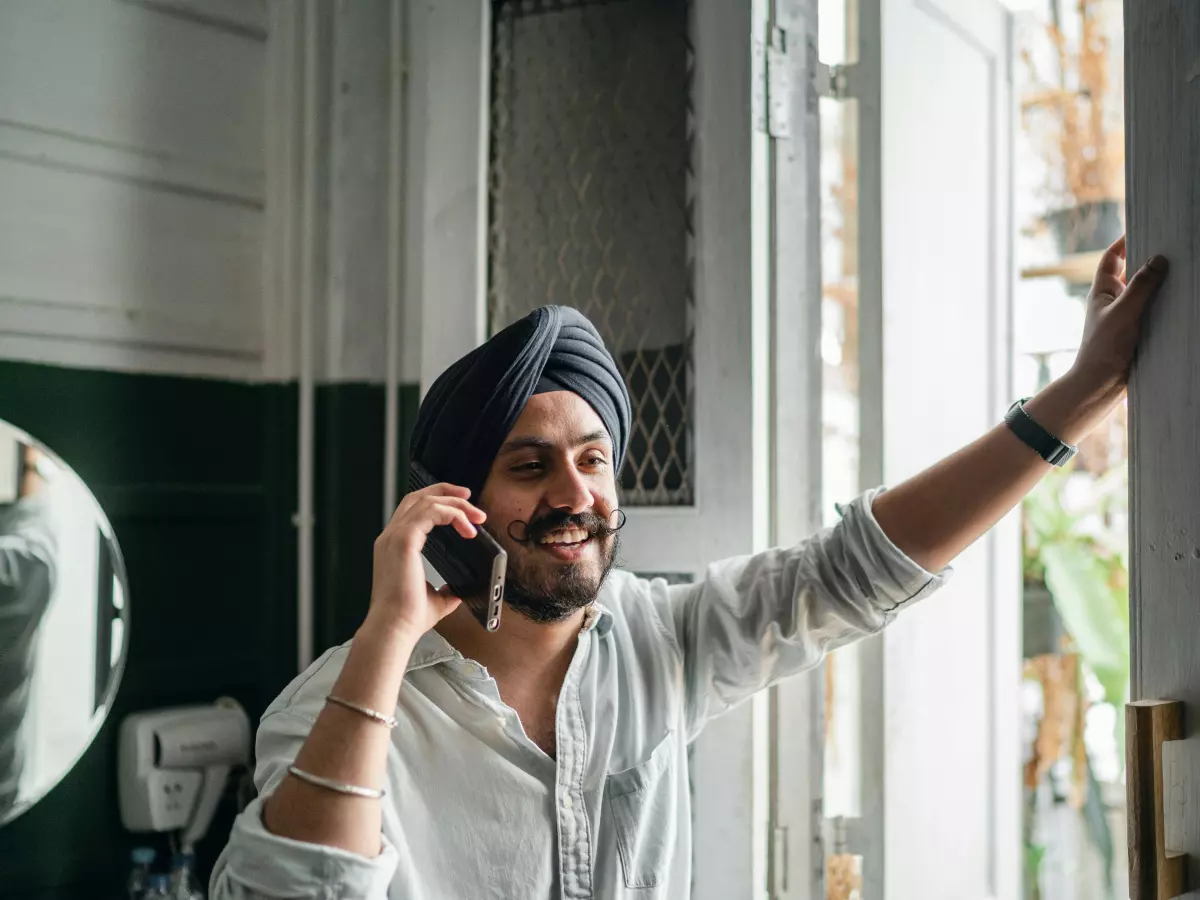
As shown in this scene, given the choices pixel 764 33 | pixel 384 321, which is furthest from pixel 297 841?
pixel 764 33

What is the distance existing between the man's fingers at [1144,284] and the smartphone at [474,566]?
2.46ft

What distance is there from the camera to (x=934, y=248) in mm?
1875

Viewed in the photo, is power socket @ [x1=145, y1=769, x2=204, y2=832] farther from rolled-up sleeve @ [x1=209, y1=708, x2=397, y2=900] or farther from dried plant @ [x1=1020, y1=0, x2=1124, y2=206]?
dried plant @ [x1=1020, y1=0, x2=1124, y2=206]

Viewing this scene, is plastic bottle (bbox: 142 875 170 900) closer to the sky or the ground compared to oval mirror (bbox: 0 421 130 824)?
closer to the ground

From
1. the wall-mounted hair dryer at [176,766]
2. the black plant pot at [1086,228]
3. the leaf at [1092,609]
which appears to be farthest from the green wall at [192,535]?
the black plant pot at [1086,228]

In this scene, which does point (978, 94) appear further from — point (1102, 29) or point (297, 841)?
point (297, 841)

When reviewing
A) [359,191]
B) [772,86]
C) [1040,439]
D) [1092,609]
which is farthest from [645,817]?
[1092,609]

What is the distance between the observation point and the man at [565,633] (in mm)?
1261

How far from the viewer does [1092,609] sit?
8.90 ft

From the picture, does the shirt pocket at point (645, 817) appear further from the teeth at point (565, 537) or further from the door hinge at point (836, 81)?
the door hinge at point (836, 81)

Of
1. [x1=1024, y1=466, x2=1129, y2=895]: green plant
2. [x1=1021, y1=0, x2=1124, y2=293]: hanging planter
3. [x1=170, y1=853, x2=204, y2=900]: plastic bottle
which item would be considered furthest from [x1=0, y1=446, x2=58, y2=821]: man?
[x1=1021, y1=0, x2=1124, y2=293]: hanging planter

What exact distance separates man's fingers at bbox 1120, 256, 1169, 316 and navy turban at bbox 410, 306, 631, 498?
66 centimetres

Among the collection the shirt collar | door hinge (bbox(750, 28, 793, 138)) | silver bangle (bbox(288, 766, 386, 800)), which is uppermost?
door hinge (bbox(750, 28, 793, 138))

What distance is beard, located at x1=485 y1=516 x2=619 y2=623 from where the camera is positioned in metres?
A: 1.35
